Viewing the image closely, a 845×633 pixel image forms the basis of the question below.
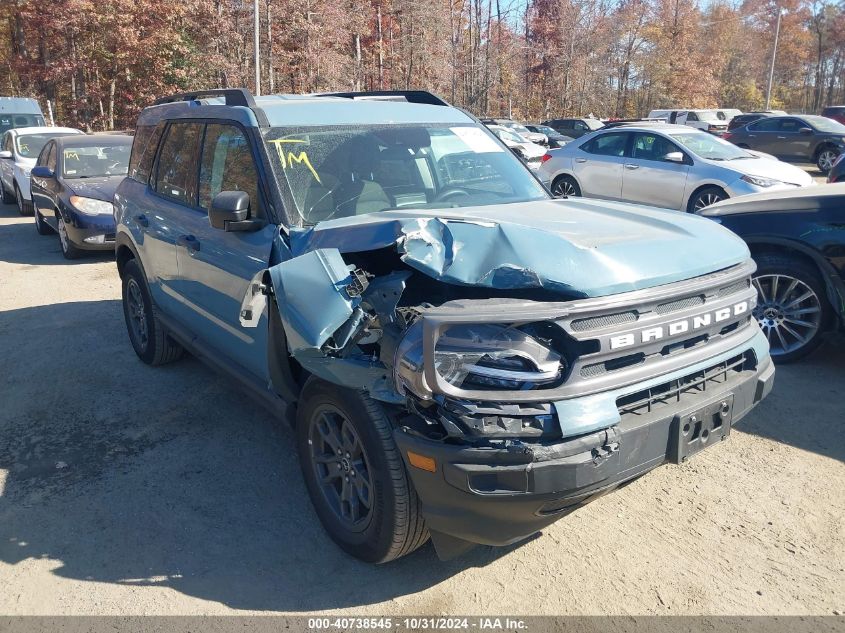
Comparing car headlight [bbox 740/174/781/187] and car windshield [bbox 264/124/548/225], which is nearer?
car windshield [bbox 264/124/548/225]

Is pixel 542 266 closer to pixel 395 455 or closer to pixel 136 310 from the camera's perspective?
pixel 395 455

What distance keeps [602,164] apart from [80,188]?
8611mm

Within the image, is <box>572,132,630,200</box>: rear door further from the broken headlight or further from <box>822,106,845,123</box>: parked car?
<box>822,106,845,123</box>: parked car

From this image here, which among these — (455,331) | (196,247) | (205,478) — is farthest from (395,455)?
(196,247)

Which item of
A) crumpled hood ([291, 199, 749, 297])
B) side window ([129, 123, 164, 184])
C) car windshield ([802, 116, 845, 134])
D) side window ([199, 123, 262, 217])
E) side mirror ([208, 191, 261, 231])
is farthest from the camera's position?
car windshield ([802, 116, 845, 134])

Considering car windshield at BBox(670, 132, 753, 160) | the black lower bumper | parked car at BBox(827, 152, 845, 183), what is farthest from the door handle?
parked car at BBox(827, 152, 845, 183)

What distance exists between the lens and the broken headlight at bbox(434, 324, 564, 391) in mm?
2479

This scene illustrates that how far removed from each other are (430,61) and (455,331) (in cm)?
4013

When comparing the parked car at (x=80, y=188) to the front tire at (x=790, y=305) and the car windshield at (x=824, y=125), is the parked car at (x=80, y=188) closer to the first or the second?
the front tire at (x=790, y=305)

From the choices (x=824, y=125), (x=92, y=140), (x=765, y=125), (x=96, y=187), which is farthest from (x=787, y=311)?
(x=765, y=125)

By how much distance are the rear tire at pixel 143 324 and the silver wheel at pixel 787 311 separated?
4.60 metres

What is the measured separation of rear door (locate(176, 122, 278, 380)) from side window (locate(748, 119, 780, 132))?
22.8 metres

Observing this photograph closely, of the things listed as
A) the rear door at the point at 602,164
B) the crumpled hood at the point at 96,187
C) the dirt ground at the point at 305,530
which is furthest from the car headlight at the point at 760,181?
the crumpled hood at the point at 96,187

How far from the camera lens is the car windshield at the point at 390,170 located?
11.9 ft
